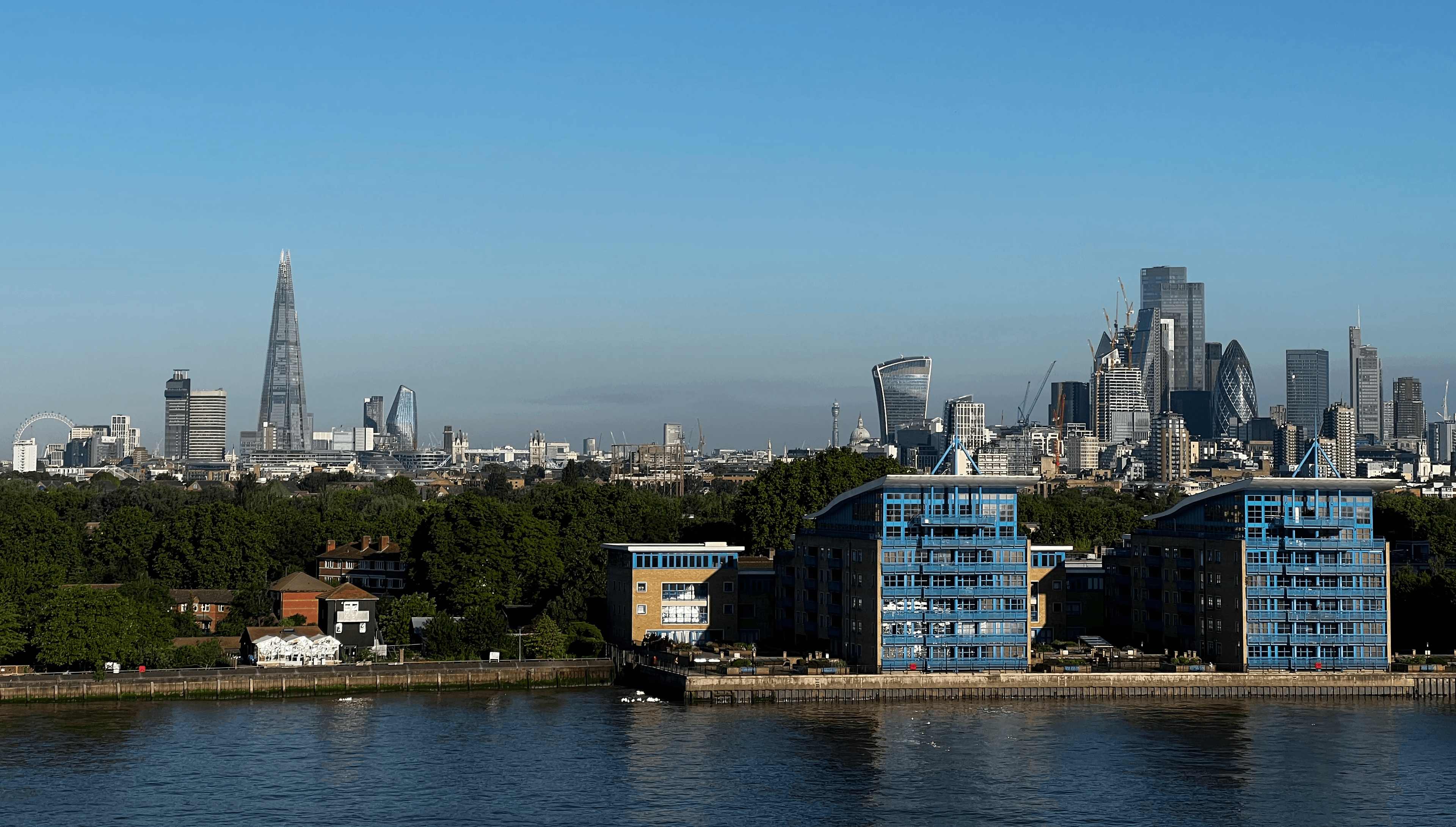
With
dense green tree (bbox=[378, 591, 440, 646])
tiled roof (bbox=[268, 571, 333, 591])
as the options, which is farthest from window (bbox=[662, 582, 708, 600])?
tiled roof (bbox=[268, 571, 333, 591])

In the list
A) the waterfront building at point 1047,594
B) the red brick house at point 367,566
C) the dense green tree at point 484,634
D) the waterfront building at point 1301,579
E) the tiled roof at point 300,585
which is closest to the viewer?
the waterfront building at point 1301,579

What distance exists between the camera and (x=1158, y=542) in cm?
8125

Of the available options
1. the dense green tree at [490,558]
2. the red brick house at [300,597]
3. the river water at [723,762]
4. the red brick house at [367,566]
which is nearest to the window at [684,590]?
the river water at [723,762]

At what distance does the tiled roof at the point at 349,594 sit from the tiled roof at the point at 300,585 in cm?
214

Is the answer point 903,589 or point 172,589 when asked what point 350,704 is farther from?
point 172,589

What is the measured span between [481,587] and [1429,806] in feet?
164

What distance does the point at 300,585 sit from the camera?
92938 mm

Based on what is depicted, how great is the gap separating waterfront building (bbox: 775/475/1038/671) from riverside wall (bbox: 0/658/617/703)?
12.3 m

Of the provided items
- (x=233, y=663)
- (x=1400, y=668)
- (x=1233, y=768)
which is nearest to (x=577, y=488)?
(x=233, y=663)

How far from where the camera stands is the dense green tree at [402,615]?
83938 millimetres

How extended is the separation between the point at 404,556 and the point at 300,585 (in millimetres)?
11644

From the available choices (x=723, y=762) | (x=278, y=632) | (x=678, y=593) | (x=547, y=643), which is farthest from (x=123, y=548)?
(x=723, y=762)

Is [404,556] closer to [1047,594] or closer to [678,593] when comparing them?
[678,593]

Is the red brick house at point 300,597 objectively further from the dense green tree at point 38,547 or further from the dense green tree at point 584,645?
the dense green tree at point 584,645
